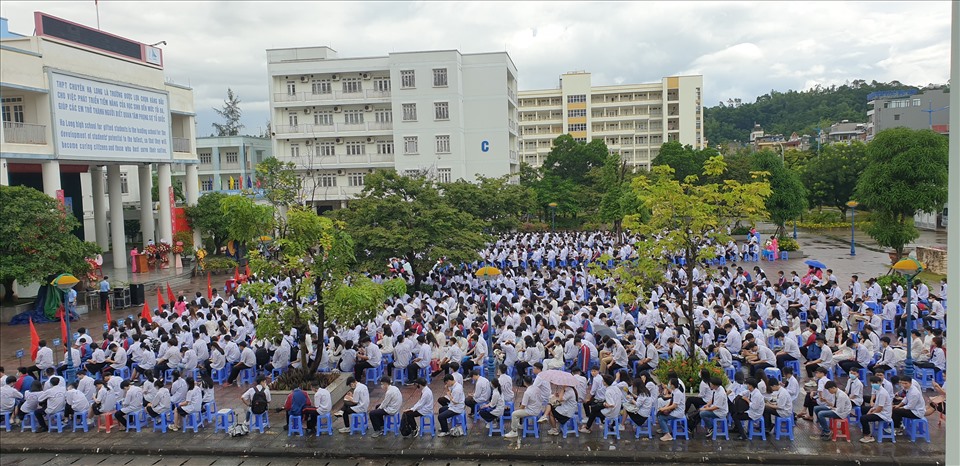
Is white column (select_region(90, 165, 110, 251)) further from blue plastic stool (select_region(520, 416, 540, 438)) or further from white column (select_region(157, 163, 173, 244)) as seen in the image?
blue plastic stool (select_region(520, 416, 540, 438))

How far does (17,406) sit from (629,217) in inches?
410

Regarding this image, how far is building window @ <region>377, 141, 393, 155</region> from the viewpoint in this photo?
42.2 meters

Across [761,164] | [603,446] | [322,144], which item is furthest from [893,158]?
[322,144]

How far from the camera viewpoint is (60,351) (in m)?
16.1

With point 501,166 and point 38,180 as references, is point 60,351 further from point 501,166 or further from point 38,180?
point 501,166

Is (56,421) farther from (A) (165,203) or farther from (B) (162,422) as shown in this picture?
(A) (165,203)

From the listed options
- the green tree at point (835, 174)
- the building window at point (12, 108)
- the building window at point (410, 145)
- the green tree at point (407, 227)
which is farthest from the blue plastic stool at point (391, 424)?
the green tree at point (835, 174)

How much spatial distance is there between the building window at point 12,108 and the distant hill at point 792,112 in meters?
78.9

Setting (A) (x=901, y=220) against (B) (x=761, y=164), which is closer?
(A) (x=901, y=220)

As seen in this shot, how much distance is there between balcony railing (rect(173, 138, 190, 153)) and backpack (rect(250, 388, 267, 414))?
23857mm

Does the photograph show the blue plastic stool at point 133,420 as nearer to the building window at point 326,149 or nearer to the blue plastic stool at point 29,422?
the blue plastic stool at point 29,422

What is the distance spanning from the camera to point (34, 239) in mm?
18109

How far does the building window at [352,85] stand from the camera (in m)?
41.7

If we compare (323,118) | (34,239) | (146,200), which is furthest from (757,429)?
(323,118)
